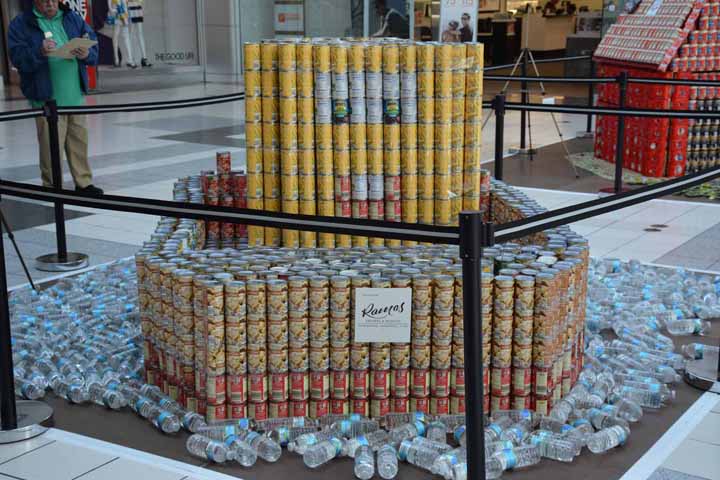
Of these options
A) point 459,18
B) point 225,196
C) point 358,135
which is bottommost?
point 225,196

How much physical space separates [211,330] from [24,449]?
895 millimetres

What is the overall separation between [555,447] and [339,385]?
96 centimetres

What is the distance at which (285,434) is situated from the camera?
390 cm

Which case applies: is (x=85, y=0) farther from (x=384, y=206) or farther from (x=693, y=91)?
(x=384, y=206)

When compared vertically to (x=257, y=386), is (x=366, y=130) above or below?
above

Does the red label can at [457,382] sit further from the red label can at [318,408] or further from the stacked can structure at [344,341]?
the red label can at [318,408]

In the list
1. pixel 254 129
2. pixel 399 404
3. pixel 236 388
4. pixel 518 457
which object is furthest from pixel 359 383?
pixel 254 129

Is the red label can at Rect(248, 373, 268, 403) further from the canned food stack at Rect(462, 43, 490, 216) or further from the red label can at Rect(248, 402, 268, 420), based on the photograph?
the canned food stack at Rect(462, 43, 490, 216)

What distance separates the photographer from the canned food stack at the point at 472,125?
4.60 metres

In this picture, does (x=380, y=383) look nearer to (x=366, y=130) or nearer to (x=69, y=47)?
(x=366, y=130)

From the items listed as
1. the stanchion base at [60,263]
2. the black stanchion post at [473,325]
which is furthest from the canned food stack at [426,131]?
the stanchion base at [60,263]

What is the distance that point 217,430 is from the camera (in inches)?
153

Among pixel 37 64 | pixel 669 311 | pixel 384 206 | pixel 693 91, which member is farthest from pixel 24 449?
pixel 693 91

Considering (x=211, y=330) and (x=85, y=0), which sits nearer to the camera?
(x=211, y=330)
